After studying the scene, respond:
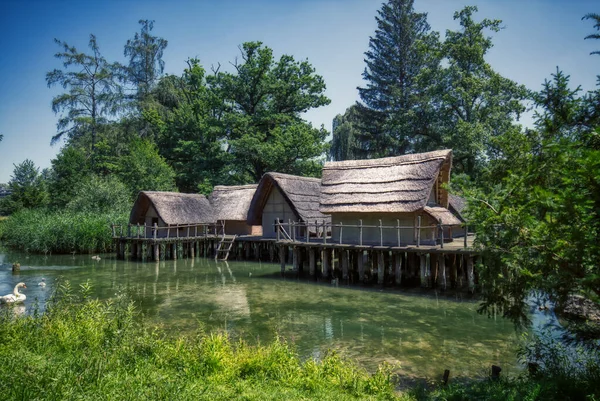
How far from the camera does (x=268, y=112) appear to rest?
1596 inches

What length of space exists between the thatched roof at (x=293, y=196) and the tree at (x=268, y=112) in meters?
9.37

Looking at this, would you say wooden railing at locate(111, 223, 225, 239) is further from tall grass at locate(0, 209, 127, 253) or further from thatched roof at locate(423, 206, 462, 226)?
thatched roof at locate(423, 206, 462, 226)

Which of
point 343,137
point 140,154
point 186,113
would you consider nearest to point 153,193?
point 140,154

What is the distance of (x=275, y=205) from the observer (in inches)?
1089

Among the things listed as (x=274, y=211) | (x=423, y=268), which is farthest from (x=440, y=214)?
(x=274, y=211)

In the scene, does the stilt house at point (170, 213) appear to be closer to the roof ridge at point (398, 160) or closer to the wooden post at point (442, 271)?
the roof ridge at point (398, 160)

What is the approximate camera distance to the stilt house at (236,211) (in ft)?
99.7

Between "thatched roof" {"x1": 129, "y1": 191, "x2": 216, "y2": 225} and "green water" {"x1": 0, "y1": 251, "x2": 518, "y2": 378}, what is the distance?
650 centimetres


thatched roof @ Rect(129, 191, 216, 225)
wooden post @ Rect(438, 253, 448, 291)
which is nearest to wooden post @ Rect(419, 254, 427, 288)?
wooden post @ Rect(438, 253, 448, 291)

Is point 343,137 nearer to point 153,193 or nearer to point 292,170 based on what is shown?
point 292,170

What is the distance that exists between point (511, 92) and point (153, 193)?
26967 mm

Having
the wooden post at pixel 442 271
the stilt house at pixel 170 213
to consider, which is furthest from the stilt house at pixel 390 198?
the stilt house at pixel 170 213

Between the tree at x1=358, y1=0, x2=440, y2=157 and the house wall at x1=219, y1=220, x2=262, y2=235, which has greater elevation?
the tree at x1=358, y1=0, x2=440, y2=157

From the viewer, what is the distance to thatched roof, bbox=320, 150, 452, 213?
18.5m
